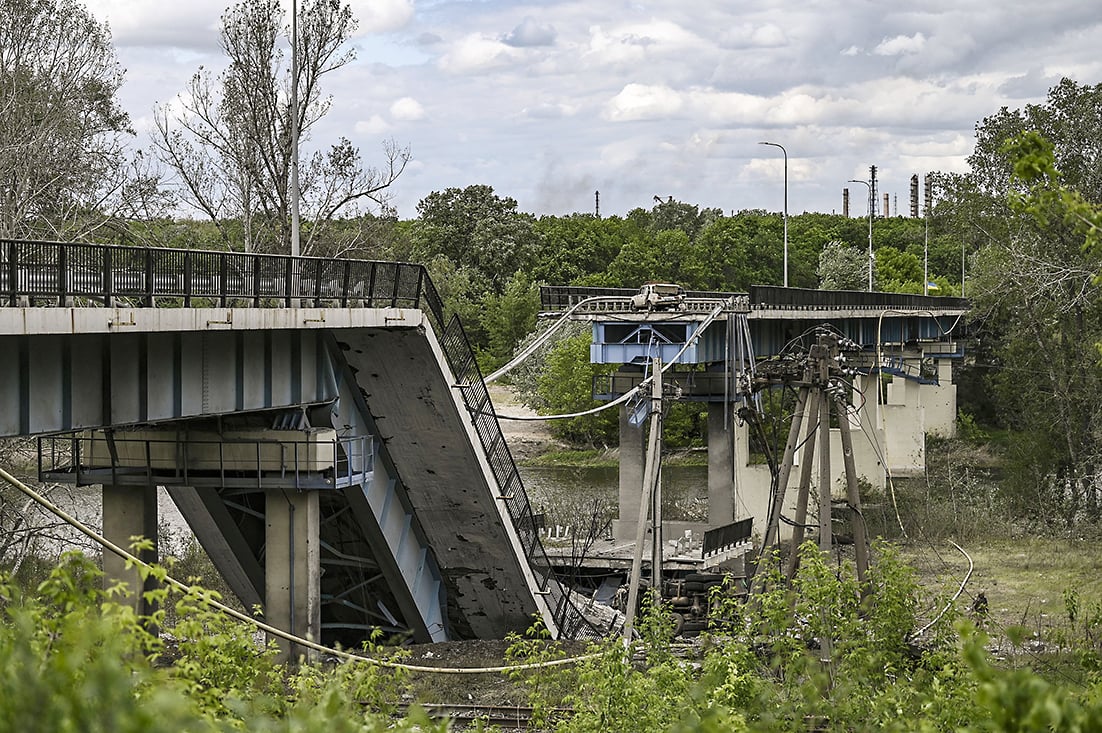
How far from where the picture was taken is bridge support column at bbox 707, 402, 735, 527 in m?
37.5

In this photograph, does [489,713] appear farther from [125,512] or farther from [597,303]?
[597,303]

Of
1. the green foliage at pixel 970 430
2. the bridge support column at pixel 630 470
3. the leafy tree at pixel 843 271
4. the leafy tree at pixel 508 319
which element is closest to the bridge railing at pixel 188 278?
the bridge support column at pixel 630 470

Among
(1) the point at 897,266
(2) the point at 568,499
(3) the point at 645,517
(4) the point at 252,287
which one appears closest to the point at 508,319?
(2) the point at 568,499

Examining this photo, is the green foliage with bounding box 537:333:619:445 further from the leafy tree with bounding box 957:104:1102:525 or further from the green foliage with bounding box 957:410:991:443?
the leafy tree with bounding box 957:104:1102:525

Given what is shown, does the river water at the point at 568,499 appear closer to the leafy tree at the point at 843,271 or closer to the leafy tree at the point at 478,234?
the leafy tree at the point at 478,234

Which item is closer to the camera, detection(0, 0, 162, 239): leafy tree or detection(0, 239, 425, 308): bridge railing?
detection(0, 239, 425, 308): bridge railing

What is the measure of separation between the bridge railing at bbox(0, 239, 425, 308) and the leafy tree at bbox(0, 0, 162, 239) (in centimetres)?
1203

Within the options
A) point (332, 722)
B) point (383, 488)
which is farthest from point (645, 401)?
point (332, 722)

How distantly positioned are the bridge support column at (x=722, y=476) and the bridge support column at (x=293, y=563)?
1965cm

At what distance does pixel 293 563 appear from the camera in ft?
63.4

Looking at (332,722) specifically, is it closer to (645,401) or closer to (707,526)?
(645,401)

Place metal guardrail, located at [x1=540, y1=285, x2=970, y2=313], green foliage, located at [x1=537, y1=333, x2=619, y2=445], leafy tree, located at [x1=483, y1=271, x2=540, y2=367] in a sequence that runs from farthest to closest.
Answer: leafy tree, located at [x1=483, y1=271, x2=540, y2=367] < green foliage, located at [x1=537, y1=333, x2=619, y2=445] < metal guardrail, located at [x1=540, y1=285, x2=970, y2=313]

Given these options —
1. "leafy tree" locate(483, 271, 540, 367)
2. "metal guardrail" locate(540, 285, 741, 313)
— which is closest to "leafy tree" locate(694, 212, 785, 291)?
"leafy tree" locate(483, 271, 540, 367)

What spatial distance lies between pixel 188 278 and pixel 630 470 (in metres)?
24.6
